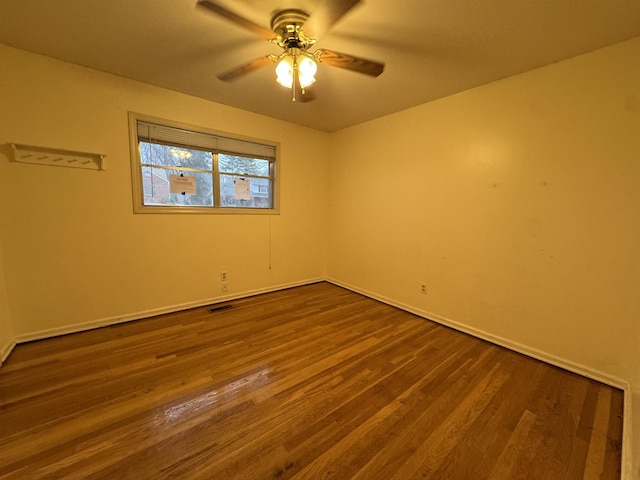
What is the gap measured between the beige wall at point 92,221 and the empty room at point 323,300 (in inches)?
0.7

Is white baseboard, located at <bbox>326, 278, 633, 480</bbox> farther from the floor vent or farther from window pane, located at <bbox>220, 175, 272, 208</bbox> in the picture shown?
window pane, located at <bbox>220, 175, 272, 208</bbox>

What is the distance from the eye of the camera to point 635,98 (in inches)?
66.0

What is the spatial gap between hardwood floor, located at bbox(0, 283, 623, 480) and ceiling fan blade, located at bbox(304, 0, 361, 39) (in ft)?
6.91

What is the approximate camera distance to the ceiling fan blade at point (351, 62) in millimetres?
1588

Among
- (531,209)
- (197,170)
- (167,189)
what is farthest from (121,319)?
(531,209)

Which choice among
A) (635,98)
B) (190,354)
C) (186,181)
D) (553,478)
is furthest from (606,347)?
(186,181)

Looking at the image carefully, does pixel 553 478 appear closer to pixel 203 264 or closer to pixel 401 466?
pixel 401 466

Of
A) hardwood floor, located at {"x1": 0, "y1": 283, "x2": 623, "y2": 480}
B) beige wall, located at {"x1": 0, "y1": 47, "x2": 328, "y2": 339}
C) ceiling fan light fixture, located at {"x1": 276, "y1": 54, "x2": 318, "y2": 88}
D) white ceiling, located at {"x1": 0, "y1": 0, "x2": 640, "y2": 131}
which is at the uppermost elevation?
white ceiling, located at {"x1": 0, "y1": 0, "x2": 640, "y2": 131}

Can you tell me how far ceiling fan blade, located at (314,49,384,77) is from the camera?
1588mm

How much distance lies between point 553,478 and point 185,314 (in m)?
3.05

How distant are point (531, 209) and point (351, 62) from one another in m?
1.83

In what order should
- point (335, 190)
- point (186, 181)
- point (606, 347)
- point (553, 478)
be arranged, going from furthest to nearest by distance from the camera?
1. point (335, 190)
2. point (186, 181)
3. point (606, 347)
4. point (553, 478)

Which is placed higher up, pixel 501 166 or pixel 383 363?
pixel 501 166

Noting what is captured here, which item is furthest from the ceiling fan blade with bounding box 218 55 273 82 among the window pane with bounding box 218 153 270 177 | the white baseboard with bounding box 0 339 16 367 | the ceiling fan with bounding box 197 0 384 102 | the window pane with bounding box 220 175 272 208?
the white baseboard with bounding box 0 339 16 367
